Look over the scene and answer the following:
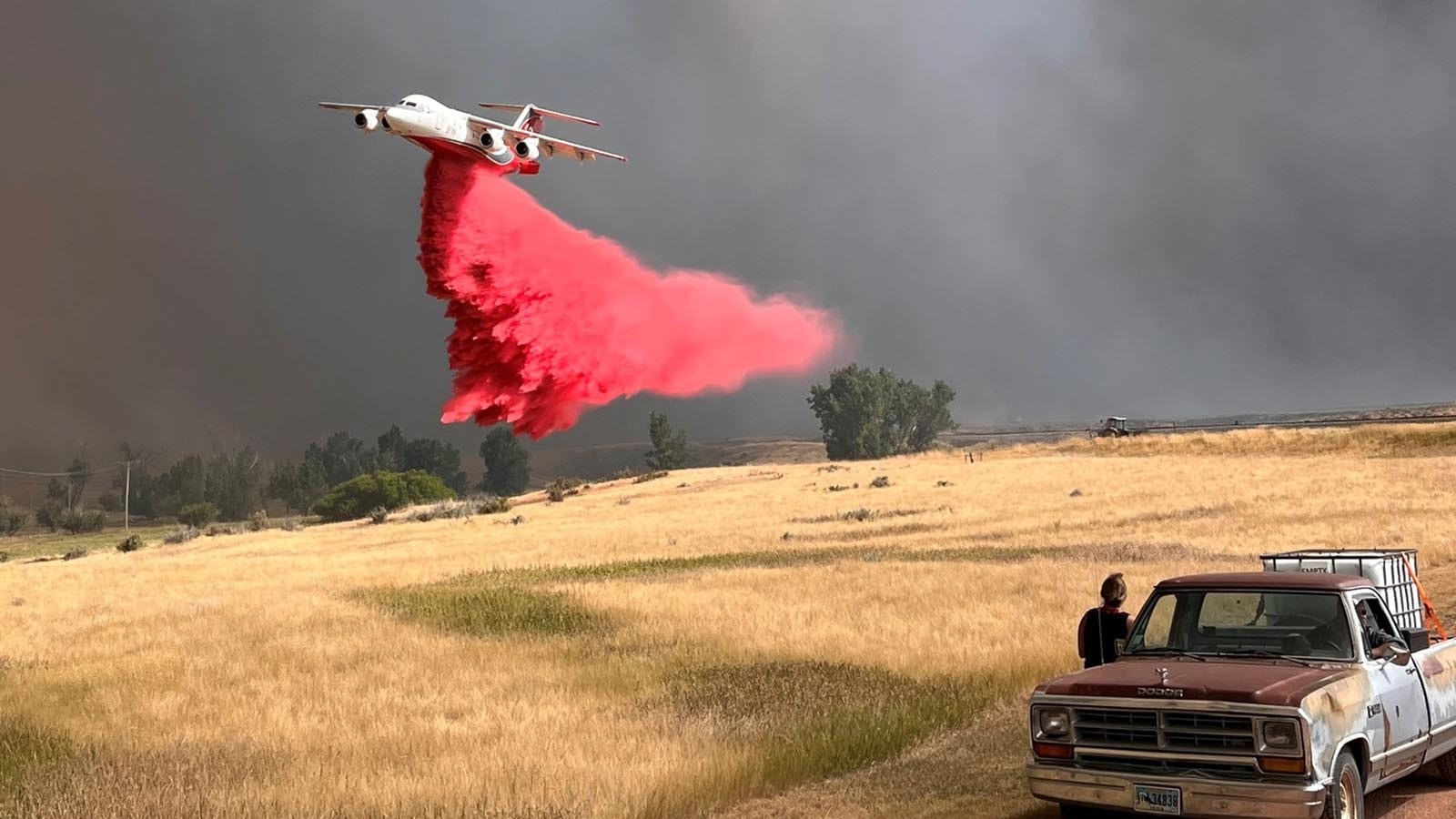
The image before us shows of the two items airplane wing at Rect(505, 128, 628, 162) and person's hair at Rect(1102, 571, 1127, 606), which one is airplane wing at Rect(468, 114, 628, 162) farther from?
person's hair at Rect(1102, 571, 1127, 606)

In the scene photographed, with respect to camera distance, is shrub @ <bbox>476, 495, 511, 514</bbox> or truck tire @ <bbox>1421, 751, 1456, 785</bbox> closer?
truck tire @ <bbox>1421, 751, 1456, 785</bbox>

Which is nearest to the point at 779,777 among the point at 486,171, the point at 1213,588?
the point at 1213,588

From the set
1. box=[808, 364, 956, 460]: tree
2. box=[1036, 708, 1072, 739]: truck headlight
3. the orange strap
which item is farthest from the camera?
box=[808, 364, 956, 460]: tree

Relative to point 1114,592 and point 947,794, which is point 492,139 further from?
point 947,794

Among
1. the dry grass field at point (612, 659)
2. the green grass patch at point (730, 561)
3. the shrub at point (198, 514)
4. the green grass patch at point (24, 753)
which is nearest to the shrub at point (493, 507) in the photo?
the dry grass field at point (612, 659)

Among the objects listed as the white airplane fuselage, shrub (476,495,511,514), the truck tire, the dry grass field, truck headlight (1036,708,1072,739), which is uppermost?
the white airplane fuselage

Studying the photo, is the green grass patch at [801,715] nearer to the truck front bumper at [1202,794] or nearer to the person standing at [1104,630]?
the person standing at [1104,630]

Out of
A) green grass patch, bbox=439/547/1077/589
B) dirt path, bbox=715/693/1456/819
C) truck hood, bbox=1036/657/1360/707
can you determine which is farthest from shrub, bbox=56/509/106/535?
truck hood, bbox=1036/657/1360/707

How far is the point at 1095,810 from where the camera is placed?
360 inches

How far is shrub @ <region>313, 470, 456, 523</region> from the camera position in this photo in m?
127

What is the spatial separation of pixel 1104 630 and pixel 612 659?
9308 millimetres

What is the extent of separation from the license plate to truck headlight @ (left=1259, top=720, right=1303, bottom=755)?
651 millimetres

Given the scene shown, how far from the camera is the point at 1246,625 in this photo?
33.3 ft

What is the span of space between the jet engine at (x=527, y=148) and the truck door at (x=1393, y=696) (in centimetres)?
2538
